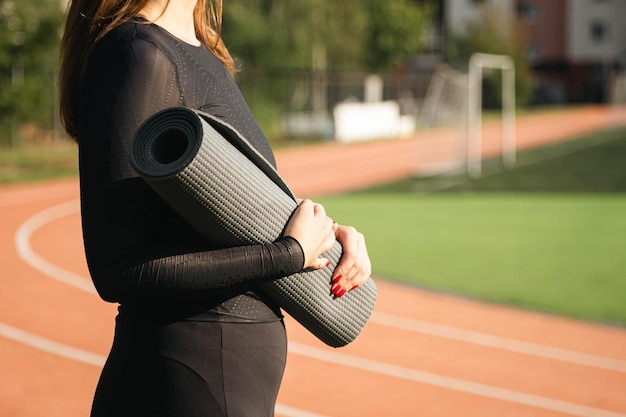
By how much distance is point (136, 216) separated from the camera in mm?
1623

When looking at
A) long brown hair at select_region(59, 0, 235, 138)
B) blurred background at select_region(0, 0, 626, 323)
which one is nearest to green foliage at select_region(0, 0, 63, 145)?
blurred background at select_region(0, 0, 626, 323)

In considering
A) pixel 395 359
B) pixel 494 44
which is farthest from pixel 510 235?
pixel 494 44

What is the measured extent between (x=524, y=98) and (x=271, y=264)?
184 ft

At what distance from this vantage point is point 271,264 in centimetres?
162

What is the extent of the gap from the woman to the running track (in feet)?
12.4

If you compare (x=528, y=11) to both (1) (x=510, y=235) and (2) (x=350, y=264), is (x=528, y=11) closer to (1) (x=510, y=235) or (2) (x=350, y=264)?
(1) (x=510, y=235)

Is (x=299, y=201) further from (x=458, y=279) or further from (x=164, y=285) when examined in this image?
(x=458, y=279)

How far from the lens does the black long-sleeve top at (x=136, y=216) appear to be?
1.61 meters

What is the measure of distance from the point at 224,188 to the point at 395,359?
16.8 ft

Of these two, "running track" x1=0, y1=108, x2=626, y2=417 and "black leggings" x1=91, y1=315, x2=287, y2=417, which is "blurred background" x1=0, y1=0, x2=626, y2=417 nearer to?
"running track" x1=0, y1=108, x2=626, y2=417

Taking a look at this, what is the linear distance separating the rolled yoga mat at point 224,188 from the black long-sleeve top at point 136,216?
0.05 metres

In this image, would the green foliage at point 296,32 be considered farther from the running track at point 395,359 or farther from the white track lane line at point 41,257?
the running track at point 395,359

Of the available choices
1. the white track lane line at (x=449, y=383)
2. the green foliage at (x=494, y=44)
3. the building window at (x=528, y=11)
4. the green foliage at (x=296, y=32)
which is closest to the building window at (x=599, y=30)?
the building window at (x=528, y=11)

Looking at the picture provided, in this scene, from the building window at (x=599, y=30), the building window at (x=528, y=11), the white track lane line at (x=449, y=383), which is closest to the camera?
the white track lane line at (x=449, y=383)
